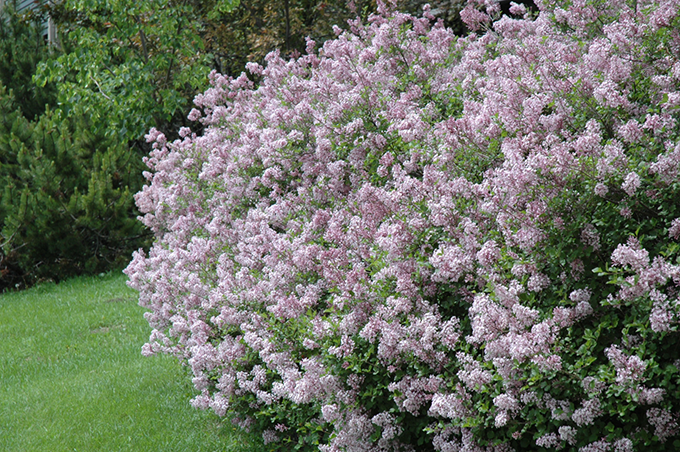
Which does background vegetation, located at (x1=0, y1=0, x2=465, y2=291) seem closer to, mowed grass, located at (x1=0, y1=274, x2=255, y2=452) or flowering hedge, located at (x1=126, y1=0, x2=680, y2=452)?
mowed grass, located at (x1=0, y1=274, x2=255, y2=452)

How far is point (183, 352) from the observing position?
501 cm

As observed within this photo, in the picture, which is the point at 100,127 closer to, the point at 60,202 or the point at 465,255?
the point at 60,202

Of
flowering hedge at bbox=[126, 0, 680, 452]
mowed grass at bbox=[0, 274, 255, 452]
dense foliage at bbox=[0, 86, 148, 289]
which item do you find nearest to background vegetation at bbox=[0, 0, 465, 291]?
dense foliage at bbox=[0, 86, 148, 289]

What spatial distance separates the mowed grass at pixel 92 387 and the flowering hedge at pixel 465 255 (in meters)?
0.69

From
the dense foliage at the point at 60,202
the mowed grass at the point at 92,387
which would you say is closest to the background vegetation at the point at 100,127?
the dense foliage at the point at 60,202

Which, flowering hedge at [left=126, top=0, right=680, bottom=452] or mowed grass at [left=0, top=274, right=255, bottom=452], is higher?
flowering hedge at [left=126, top=0, right=680, bottom=452]

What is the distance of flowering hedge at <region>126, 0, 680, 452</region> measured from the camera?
267 cm

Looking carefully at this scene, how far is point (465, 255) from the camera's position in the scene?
317cm

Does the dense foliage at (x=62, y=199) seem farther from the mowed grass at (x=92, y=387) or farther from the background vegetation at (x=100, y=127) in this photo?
the mowed grass at (x=92, y=387)

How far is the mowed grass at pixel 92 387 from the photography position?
17.2 feet

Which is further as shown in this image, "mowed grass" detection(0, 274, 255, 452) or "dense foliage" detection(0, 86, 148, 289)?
"dense foliage" detection(0, 86, 148, 289)

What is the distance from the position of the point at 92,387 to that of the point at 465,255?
455 cm

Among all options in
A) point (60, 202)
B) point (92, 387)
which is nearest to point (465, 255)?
point (92, 387)

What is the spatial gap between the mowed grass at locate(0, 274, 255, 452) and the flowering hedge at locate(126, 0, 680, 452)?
690 mm
